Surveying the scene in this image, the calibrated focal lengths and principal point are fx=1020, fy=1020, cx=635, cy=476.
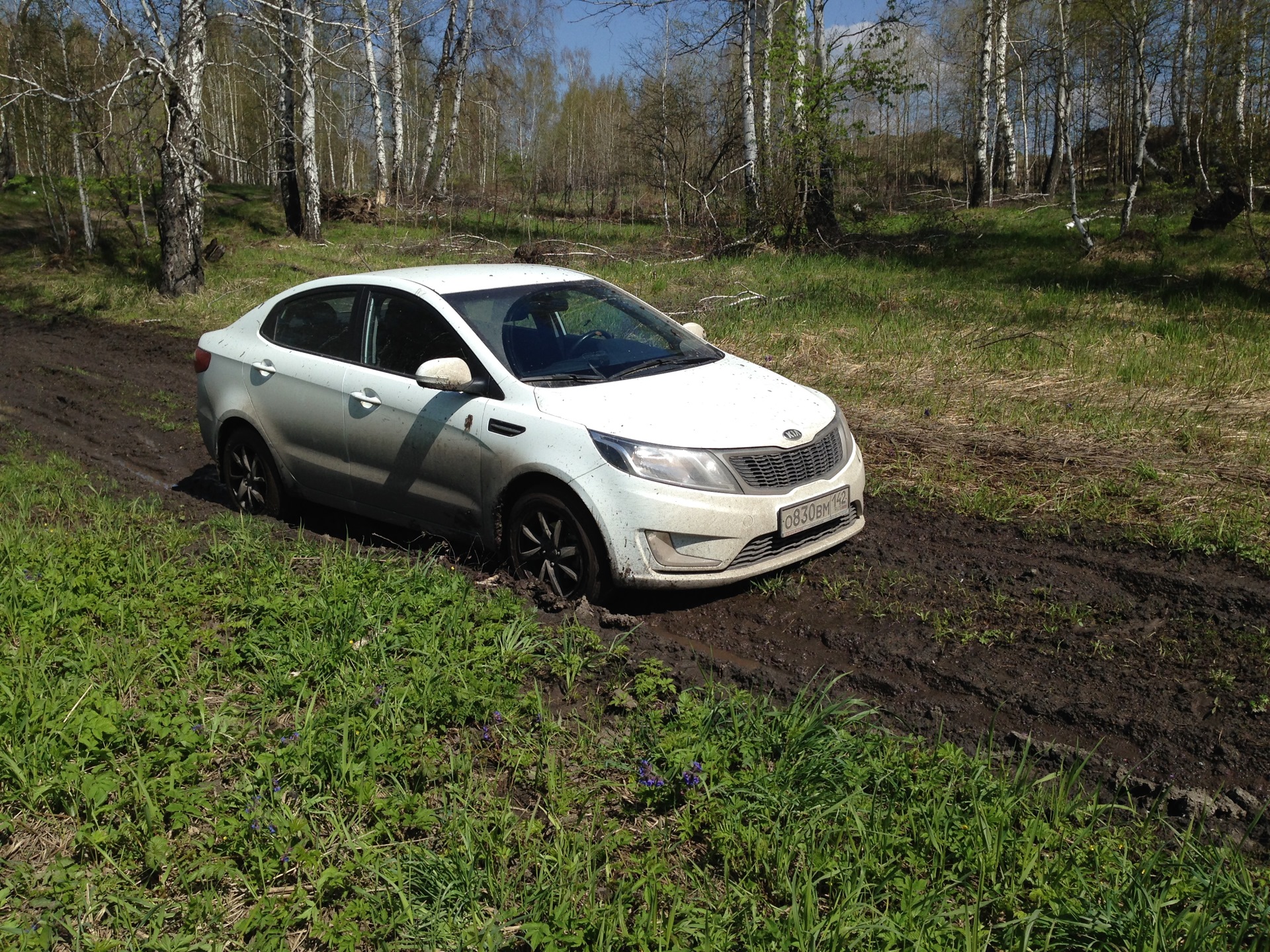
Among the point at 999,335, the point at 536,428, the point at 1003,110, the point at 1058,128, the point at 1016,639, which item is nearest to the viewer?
the point at 1016,639

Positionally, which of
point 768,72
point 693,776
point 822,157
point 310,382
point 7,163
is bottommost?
point 693,776

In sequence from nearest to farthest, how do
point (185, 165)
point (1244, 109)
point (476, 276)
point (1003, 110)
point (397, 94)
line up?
point (476, 276)
point (1244, 109)
point (185, 165)
point (397, 94)
point (1003, 110)

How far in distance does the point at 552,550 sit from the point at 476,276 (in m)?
1.94

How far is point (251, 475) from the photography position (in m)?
6.76

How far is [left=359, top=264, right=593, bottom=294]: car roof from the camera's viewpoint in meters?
5.96

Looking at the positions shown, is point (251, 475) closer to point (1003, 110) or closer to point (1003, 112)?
point (1003, 110)

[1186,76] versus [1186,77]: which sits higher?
[1186,76]

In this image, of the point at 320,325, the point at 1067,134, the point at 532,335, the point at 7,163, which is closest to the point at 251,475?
the point at 320,325

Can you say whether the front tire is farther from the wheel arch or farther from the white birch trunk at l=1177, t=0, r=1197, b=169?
the white birch trunk at l=1177, t=0, r=1197, b=169

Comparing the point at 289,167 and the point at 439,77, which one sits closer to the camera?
the point at 289,167

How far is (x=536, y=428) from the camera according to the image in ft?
16.8

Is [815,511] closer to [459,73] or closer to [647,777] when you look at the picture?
[647,777]

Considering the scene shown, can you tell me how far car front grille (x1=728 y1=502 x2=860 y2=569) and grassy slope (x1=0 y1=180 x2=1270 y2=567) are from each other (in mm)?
1336

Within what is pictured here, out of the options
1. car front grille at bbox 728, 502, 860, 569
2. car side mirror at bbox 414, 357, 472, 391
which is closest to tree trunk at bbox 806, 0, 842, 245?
car front grille at bbox 728, 502, 860, 569
